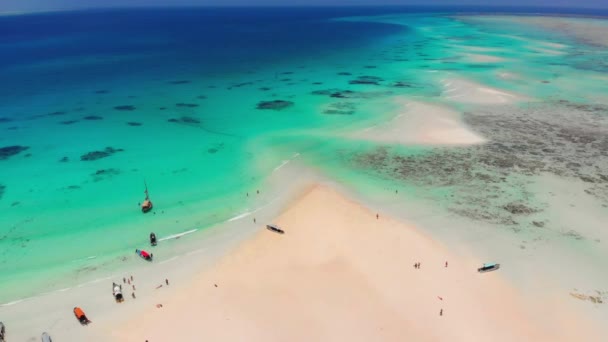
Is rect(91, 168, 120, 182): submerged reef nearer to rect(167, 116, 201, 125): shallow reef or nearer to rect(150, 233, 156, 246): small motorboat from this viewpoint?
rect(150, 233, 156, 246): small motorboat

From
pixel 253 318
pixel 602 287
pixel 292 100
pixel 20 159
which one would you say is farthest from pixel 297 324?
pixel 292 100

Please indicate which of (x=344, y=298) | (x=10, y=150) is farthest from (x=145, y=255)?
(x=10, y=150)

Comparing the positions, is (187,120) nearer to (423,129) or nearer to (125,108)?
(125,108)

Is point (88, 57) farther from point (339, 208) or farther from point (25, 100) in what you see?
point (339, 208)

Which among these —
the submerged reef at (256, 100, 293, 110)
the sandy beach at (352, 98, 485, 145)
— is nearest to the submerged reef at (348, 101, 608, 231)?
the sandy beach at (352, 98, 485, 145)

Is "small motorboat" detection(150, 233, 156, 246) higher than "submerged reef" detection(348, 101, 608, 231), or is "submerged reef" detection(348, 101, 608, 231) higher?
"submerged reef" detection(348, 101, 608, 231)

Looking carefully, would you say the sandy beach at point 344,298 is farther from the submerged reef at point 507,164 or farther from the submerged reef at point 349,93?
the submerged reef at point 349,93
